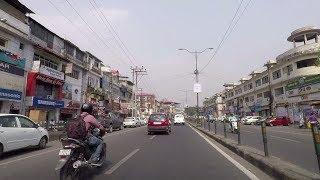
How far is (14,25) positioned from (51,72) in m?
8.07

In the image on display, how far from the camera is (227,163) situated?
35.5ft

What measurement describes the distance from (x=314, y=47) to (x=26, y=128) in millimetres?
44883

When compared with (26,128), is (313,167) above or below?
below

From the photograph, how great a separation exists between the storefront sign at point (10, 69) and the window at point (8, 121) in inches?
595

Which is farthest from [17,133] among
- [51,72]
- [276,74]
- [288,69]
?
[276,74]

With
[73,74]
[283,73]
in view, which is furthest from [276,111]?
[73,74]

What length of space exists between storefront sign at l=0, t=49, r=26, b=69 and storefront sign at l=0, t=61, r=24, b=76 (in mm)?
260

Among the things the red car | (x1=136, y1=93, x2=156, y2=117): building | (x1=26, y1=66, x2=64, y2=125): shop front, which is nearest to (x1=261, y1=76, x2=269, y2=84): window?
the red car

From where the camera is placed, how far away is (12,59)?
29.0 meters

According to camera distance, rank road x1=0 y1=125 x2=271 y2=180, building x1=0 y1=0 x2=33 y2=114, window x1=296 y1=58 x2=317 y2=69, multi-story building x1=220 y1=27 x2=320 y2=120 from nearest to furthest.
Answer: road x1=0 y1=125 x2=271 y2=180, building x1=0 y1=0 x2=33 y2=114, multi-story building x1=220 y1=27 x2=320 y2=120, window x1=296 y1=58 x2=317 y2=69

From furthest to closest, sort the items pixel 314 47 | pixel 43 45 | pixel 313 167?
pixel 314 47
pixel 43 45
pixel 313 167

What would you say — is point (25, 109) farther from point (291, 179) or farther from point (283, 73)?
point (283, 73)

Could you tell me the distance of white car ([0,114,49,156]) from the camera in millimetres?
12969

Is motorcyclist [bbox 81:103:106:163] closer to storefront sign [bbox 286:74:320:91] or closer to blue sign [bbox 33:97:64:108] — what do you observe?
blue sign [bbox 33:97:64:108]
